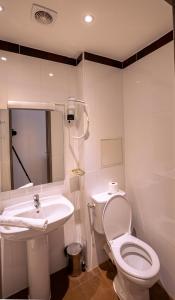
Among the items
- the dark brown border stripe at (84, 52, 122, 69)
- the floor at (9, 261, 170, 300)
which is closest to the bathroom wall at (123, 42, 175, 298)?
the dark brown border stripe at (84, 52, 122, 69)

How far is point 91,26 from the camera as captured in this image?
130cm

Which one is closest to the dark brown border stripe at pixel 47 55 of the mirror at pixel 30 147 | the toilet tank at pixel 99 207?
the mirror at pixel 30 147

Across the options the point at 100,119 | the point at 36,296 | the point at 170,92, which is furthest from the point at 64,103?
the point at 36,296

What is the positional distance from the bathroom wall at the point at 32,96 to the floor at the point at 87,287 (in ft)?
0.37

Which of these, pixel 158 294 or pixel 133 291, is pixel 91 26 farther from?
pixel 158 294

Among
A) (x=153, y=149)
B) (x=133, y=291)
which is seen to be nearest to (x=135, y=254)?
(x=133, y=291)

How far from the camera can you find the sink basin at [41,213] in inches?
45.2

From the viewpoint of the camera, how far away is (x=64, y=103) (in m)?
1.71

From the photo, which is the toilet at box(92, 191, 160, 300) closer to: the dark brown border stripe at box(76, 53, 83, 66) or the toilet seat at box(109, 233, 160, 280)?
the toilet seat at box(109, 233, 160, 280)

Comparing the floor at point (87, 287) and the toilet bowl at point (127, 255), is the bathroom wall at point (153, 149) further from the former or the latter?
the floor at point (87, 287)

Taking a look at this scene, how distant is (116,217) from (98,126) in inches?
36.3

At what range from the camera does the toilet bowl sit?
125 centimetres

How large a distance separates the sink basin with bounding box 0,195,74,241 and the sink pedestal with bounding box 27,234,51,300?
19 cm

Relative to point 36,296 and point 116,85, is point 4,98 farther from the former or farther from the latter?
point 36,296
